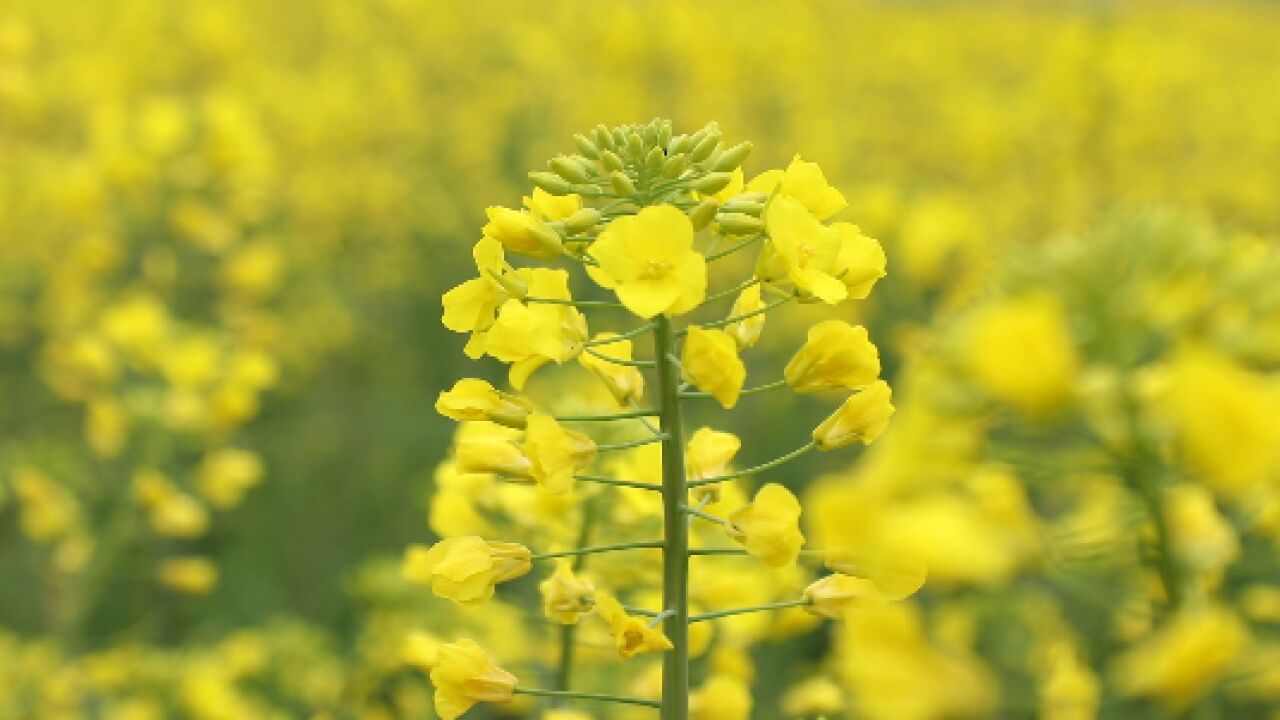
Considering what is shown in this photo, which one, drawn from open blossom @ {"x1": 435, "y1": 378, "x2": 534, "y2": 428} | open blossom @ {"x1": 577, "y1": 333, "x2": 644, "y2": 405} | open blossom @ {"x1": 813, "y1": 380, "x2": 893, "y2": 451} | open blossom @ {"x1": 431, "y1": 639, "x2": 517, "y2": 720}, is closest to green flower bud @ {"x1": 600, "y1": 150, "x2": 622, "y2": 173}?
open blossom @ {"x1": 577, "y1": 333, "x2": 644, "y2": 405}

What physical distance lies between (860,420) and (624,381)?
36cm

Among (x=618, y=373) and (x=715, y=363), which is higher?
(x=618, y=373)

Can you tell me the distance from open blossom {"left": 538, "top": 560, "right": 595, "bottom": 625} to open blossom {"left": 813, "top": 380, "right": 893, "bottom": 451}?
382mm

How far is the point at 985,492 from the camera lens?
4.12ft

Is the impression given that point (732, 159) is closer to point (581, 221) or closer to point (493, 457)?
point (581, 221)

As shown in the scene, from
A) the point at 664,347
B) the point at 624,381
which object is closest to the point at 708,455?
the point at 624,381

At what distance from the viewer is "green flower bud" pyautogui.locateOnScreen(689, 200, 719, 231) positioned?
5.60ft

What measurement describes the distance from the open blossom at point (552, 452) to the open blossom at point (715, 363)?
20 cm

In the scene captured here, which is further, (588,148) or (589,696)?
(588,148)

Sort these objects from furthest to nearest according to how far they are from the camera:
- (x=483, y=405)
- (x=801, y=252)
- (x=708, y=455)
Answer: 1. (x=708, y=455)
2. (x=483, y=405)
3. (x=801, y=252)

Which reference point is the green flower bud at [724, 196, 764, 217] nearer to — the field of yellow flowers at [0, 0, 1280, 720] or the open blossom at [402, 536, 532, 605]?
the field of yellow flowers at [0, 0, 1280, 720]

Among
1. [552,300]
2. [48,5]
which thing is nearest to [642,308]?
[552,300]

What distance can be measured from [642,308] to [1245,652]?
741mm

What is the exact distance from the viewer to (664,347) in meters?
1.69
